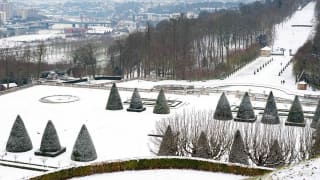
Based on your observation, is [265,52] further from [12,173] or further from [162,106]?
[12,173]

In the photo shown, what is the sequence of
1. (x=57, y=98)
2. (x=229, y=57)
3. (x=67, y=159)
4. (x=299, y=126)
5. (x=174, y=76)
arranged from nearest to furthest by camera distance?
(x=67, y=159) < (x=299, y=126) < (x=57, y=98) < (x=174, y=76) < (x=229, y=57)

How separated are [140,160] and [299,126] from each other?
66.0ft

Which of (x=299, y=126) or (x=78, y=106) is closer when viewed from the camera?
(x=299, y=126)

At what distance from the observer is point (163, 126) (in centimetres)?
3834

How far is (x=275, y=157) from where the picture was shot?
100 ft

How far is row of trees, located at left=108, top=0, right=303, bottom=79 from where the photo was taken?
8425cm

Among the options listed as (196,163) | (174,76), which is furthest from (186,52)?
(196,163)

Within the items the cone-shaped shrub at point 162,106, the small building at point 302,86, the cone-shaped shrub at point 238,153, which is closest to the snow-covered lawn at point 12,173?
the cone-shaped shrub at point 238,153

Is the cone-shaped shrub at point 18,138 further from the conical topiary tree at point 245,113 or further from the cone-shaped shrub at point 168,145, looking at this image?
the conical topiary tree at point 245,113

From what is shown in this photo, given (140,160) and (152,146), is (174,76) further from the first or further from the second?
(140,160)

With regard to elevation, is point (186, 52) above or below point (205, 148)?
above

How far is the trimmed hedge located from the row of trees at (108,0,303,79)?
5139 cm

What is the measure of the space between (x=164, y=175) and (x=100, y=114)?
22.4 metres

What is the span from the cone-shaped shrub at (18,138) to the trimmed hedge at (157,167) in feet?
37.0
